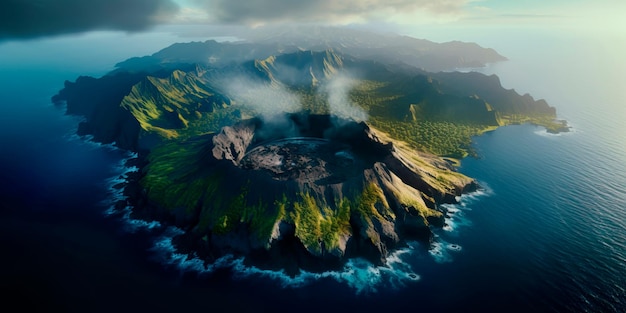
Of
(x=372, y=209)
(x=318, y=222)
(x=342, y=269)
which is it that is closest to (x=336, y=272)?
(x=342, y=269)

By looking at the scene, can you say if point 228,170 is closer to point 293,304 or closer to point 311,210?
point 311,210

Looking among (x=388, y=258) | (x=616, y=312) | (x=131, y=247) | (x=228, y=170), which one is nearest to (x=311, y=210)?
(x=388, y=258)

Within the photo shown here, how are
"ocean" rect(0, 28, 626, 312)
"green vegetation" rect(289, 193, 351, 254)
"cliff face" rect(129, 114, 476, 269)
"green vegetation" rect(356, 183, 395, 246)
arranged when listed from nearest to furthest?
1. "ocean" rect(0, 28, 626, 312)
2. "green vegetation" rect(289, 193, 351, 254)
3. "cliff face" rect(129, 114, 476, 269)
4. "green vegetation" rect(356, 183, 395, 246)

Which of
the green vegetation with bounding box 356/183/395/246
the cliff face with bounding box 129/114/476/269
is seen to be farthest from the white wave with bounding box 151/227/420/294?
the green vegetation with bounding box 356/183/395/246

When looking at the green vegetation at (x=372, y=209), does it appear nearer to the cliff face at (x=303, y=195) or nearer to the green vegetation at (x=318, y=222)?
the cliff face at (x=303, y=195)

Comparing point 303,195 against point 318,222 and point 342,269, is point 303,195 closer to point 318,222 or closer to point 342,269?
point 318,222

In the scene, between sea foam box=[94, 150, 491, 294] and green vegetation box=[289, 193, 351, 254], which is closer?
sea foam box=[94, 150, 491, 294]

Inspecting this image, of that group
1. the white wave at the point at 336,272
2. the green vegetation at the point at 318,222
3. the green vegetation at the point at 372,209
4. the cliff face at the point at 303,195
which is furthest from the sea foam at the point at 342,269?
the green vegetation at the point at 372,209

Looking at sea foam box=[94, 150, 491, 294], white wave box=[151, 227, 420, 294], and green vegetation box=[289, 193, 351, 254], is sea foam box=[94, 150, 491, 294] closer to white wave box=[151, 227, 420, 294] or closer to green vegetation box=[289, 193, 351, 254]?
white wave box=[151, 227, 420, 294]
